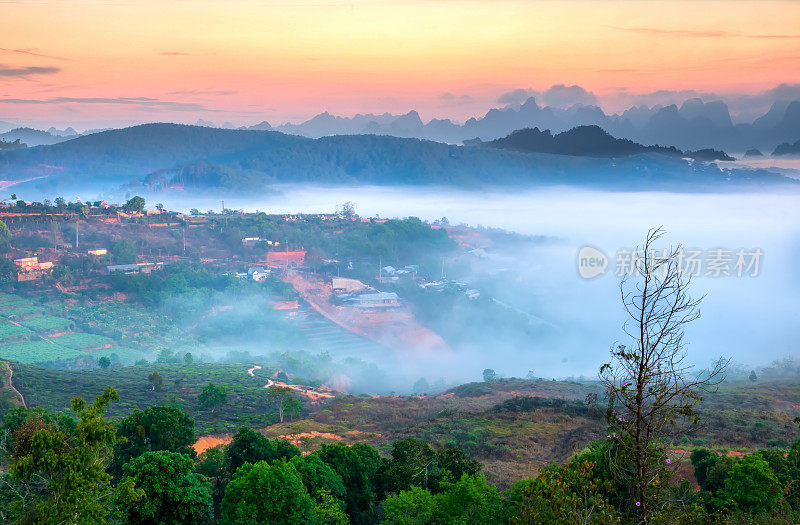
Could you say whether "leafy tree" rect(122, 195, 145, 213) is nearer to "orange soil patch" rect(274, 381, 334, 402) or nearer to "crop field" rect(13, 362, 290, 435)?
"crop field" rect(13, 362, 290, 435)

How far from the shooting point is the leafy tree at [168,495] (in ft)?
46.2

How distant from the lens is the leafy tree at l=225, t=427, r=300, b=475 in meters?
19.7

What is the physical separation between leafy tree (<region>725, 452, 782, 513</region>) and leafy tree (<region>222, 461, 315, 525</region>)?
10846mm

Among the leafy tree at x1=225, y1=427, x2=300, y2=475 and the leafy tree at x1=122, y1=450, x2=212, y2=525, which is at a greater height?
the leafy tree at x1=122, y1=450, x2=212, y2=525

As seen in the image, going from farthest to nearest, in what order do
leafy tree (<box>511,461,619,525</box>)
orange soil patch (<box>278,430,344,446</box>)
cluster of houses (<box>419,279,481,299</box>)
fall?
cluster of houses (<box>419,279,481,299</box>) < orange soil patch (<box>278,430,344,446</box>) < leafy tree (<box>511,461,619,525</box>)

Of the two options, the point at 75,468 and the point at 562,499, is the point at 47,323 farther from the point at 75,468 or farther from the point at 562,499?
the point at 562,499

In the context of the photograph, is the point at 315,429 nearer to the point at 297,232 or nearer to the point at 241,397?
the point at 241,397

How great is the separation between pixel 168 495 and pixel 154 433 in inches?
324

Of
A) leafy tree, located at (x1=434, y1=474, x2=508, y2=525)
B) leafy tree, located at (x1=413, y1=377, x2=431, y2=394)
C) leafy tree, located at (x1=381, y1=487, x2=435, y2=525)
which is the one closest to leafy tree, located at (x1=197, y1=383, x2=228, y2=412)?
leafy tree, located at (x1=381, y1=487, x2=435, y2=525)

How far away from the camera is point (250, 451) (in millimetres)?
19844

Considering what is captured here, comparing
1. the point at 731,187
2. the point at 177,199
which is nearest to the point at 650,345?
the point at 731,187

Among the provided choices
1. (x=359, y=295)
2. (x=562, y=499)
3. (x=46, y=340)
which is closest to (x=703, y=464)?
(x=562, y=499)

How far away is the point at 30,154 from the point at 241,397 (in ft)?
660

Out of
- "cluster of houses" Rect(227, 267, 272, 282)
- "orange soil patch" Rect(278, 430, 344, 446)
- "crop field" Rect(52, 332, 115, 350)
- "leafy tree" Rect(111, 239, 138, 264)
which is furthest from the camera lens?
"cluster of houses" Rect(227, 267, 272, 282)
